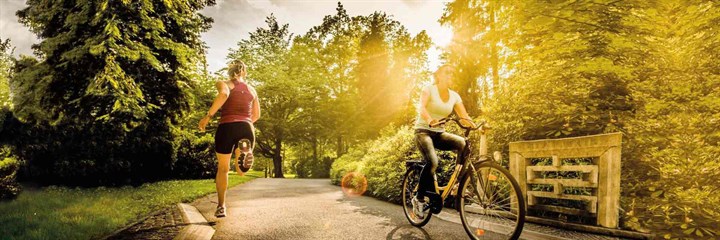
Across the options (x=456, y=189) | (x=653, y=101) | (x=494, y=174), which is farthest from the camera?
(x=653, y=101)

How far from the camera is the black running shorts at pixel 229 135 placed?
4.43m

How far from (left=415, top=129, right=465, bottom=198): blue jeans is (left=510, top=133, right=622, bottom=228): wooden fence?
1.52 meters

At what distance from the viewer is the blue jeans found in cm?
436

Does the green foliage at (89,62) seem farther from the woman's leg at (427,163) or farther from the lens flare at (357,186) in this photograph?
the woman's leg at (427,163)

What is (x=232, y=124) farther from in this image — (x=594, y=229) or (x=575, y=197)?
(x=594, y=229)

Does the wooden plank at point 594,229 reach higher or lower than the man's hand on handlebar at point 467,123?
lower

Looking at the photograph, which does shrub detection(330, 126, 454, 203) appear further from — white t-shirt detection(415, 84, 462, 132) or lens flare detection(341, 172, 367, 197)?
white t-shirt detection(415, 84, 462, 132)

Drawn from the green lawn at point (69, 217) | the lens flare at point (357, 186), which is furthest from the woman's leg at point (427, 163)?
the lens flare at point (357, 186)

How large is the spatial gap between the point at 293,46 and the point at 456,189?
31.2 meters

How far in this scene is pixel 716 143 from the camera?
4363mm

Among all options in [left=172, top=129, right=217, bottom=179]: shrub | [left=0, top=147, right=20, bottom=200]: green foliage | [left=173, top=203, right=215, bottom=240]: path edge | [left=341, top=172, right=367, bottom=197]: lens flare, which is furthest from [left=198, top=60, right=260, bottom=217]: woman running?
[left=172, top=129, right=217, bottom=179]: shrub

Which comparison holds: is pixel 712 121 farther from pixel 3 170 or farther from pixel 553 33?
pixel 3 170

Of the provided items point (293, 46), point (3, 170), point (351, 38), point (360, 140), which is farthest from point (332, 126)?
point (3, 170)

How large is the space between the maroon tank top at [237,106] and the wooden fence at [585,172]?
392cm
